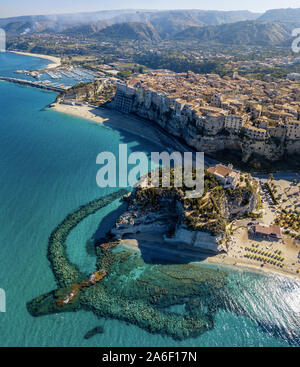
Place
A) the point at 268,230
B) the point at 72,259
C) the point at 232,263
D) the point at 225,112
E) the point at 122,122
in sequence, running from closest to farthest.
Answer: the point at 72,259 < the point at 232,263 < the point at 268,230 < the point at 225,112 < the point at 122,122

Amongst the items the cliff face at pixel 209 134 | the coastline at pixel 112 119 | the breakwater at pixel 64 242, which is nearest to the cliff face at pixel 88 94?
the coastline at pixel 112 119

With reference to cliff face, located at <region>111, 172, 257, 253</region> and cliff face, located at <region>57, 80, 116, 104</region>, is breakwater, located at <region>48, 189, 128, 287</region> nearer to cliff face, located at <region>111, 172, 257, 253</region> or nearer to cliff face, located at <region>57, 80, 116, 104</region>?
cliff face, located at <region>111, 172, 257, 253</region>

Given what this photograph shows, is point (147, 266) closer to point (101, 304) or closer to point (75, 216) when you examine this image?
point (101, 304)

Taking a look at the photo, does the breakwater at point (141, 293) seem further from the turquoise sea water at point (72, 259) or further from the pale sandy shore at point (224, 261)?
the pale sandy shore at point (224, 261)

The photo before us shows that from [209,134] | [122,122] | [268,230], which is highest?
[209,134]

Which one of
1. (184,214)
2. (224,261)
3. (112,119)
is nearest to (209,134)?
(184,214)

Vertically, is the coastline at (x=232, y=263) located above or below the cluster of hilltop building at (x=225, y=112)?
below

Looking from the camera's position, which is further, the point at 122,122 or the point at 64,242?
the point at 122,122

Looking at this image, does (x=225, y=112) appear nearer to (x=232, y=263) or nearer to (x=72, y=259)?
(x=232, y=263)
